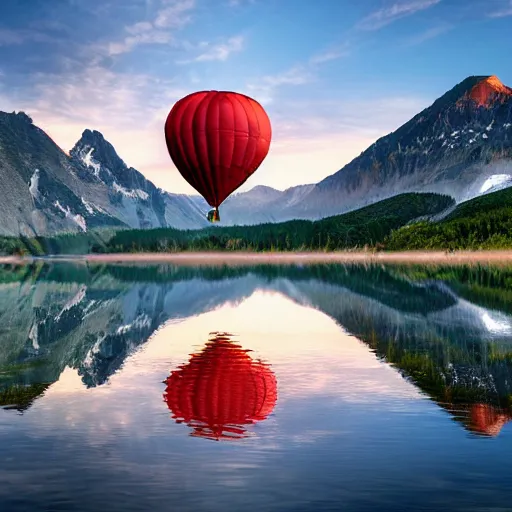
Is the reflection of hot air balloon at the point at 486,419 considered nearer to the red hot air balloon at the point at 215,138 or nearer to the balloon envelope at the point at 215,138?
the red hot air balloon at the point at 215,138

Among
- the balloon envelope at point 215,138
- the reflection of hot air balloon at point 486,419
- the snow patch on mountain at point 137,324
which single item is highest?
the balloon envelope at point 215,138

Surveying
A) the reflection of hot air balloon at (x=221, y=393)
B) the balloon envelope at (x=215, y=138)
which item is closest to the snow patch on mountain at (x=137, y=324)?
the reflection of hot air balloon at (x=221, y=393)

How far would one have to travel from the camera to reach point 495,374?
118 ft

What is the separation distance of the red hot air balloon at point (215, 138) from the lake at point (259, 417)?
26107 millimetres

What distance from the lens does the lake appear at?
61.9 feet

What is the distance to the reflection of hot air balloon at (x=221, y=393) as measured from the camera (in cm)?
2609

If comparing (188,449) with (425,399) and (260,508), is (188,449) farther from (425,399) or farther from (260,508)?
(425,399)

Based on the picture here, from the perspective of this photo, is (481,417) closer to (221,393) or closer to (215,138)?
(221,393)

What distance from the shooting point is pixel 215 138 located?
8081cm

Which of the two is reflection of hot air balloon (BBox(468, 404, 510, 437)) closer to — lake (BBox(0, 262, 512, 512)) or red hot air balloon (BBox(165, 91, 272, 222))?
lake (BBox(0, 262, 512, 512))

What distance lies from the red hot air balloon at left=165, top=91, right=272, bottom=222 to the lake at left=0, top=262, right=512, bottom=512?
26.1m

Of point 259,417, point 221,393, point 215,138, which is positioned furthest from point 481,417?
point 215,138

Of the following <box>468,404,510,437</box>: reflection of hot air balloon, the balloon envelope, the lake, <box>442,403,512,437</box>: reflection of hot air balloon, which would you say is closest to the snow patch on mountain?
the lake

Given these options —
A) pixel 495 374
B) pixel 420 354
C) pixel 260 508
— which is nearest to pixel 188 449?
pixel 260 508
